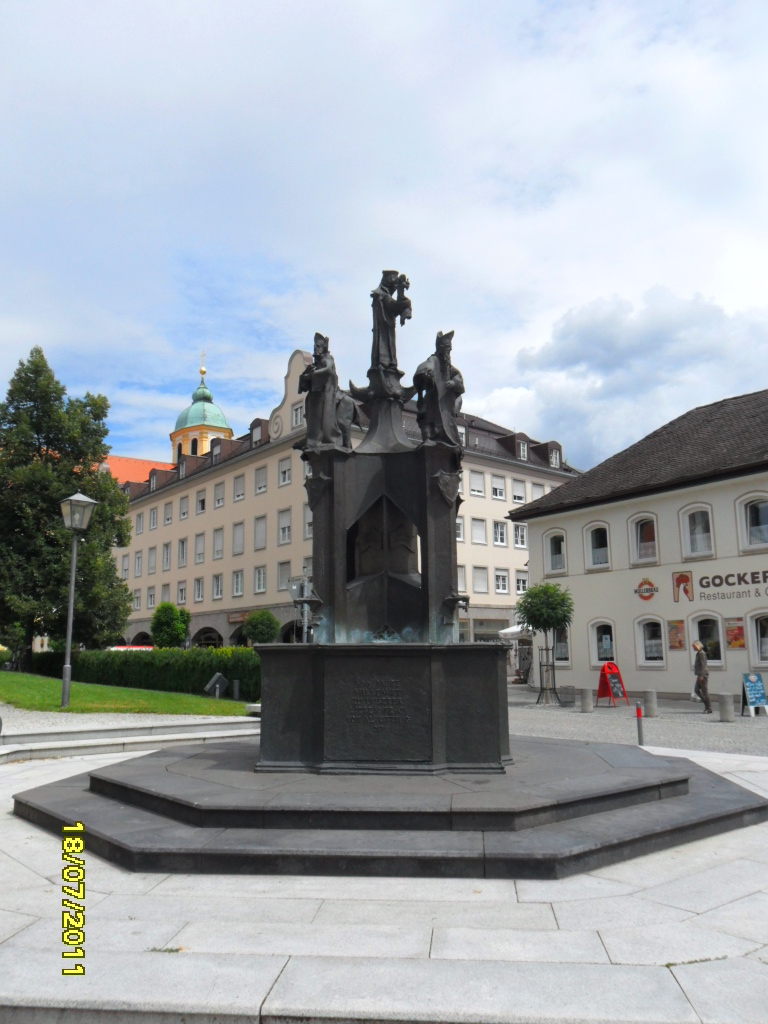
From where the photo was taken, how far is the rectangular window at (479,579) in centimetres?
4975

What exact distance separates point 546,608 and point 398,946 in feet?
85.5

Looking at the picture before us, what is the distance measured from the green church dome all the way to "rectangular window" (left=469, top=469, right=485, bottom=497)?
1416 inches

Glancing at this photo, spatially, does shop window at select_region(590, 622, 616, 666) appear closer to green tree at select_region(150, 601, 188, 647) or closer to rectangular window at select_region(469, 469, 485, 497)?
rectangular window at select_region(469, 469, 485, 497)

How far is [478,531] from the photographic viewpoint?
166 ft

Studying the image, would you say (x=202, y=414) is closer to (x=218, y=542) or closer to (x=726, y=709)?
(x=218, y=542)

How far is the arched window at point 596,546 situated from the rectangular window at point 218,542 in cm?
2784

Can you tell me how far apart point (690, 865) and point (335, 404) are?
595 cm

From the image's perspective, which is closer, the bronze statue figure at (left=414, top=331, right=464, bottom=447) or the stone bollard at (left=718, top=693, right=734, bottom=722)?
the bronze statue figure at (left=414, top=331, right=464, bottom=447)

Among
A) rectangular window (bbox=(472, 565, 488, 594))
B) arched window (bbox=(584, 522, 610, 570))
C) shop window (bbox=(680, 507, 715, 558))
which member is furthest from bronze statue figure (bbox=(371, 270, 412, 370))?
rectangular window (bbox=(472, 565, 488, 594))

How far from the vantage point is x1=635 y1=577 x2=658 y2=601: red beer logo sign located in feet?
101

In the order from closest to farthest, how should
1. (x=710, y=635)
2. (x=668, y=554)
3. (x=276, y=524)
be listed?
(x=710, y=635), (x=668, y=554), (x=276, y=524)

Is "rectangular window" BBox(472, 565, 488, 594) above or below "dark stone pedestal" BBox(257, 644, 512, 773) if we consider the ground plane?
above

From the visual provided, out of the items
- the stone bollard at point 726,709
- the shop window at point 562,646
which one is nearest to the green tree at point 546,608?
the shop window at point 562,646

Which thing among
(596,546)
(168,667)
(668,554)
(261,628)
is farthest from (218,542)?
(668,554)
